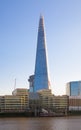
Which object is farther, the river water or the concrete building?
the concrete building

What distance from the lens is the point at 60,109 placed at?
199750 mm

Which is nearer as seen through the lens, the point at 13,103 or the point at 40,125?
the point at 40,125

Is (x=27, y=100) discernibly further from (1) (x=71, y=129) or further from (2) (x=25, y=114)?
(1) (x=71, y=129)

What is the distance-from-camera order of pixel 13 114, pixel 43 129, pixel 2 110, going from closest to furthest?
pixel 43 129 < pixel 13 114 < pixel 2 110

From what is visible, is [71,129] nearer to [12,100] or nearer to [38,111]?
[38,111]

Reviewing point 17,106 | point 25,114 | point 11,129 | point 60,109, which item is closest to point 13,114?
point 25,114

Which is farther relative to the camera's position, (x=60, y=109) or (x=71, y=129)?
(x=60, y=109)

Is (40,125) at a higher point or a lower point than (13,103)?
lower

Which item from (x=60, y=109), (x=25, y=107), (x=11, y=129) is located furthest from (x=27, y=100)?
(x=11, y=129)

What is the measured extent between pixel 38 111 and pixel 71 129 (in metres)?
105

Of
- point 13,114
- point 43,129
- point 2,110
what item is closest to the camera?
point 43,129

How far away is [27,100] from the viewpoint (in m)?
199

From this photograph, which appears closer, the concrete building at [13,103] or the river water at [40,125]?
the river water at [40,125]

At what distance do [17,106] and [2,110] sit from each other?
9.18 m
